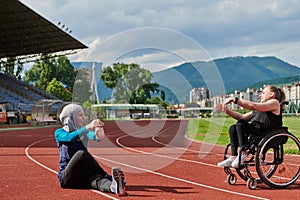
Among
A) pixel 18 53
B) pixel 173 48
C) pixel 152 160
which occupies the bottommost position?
pixel 152 160

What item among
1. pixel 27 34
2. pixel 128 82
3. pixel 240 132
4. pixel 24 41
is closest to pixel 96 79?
pixel 128 82

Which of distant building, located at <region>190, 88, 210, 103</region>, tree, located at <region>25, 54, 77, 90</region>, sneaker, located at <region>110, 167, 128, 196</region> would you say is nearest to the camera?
sneaker, located at <region>110, 167, 128, 196</region>

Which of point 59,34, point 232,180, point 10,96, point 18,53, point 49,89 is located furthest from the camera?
point 49,89

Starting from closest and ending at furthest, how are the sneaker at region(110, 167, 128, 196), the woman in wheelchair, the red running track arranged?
1. the sneaker at region(110, 167, 128, 196)
2. the red running track
3. the woman in wheelchair

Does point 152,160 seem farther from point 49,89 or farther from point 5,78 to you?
point 49,89

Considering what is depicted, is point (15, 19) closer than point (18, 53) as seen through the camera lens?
Yes

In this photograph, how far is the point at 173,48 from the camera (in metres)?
7.79

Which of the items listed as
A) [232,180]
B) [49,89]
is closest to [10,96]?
[49,89]

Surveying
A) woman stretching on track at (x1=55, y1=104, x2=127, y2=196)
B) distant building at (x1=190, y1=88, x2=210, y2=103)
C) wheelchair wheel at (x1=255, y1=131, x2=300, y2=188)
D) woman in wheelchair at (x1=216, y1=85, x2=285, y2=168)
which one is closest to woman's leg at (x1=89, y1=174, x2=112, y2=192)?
woman stretching on track at (x1=55, y1=104, x2=127, y2=196)

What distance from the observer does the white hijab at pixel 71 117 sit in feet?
18.6

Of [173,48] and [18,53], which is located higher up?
[18,53]

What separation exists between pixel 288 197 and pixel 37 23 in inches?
1411

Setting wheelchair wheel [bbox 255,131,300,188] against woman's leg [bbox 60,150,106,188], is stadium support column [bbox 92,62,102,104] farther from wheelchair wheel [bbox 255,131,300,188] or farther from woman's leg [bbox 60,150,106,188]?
wheelchair wheel [bbox 255,131,300,188]

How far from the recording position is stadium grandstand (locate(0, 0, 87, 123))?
116 feet
